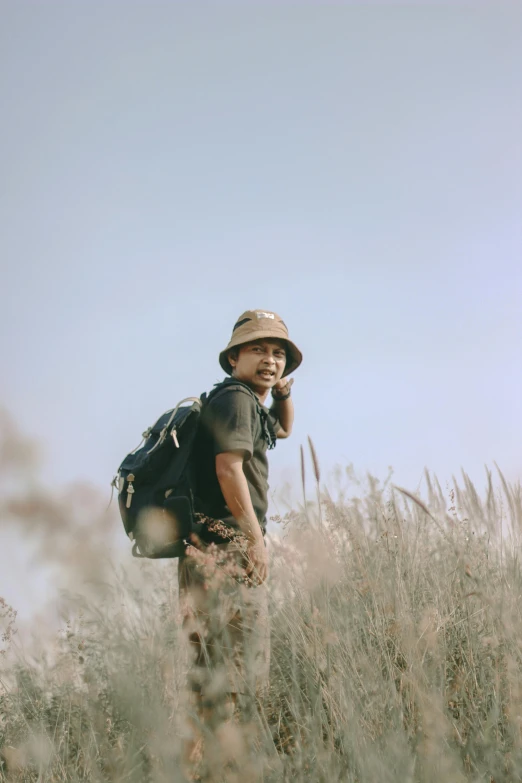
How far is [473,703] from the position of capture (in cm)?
221

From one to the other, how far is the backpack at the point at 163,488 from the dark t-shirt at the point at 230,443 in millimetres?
53

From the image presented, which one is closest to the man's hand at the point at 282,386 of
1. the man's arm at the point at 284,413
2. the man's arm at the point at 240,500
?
the man's arm at the point at 284,413

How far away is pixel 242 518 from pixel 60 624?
703mm

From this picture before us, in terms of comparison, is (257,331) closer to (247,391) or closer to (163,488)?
(247,391)

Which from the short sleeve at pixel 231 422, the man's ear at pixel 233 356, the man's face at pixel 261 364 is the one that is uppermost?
the man's ear at pixel 233 356

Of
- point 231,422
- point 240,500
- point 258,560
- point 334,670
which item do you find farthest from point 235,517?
point 334,670

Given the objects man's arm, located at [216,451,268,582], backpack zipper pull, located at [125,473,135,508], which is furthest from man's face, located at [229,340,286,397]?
backpack zipper pull, located at [125,473,135,508]

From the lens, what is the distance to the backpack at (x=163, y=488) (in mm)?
2609

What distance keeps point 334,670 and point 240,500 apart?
0.65 meters

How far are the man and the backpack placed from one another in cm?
7

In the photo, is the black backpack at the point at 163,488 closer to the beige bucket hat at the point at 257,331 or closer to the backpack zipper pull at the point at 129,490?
the backpack zipper pull at the point at 129,490

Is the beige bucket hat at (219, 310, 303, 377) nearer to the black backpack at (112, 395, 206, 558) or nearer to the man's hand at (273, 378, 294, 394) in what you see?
the man's hand at (273, 378, 294, 394)

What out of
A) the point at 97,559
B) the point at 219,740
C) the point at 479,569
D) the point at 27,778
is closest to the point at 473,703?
the point at 479,569

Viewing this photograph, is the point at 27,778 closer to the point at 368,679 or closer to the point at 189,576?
the point at 189,576
